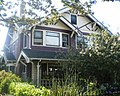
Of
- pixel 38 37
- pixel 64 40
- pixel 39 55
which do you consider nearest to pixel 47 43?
pixel 38 37

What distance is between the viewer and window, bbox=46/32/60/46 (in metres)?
24.5

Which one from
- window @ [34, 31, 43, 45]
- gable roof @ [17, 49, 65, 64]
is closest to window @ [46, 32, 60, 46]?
window @ [34, 31, 43, 45]

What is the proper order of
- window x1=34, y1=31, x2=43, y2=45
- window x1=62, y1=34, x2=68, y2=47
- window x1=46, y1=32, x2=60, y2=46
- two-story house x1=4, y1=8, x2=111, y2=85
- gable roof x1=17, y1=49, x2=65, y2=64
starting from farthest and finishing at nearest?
window x1=62, y1=34, x2=68, y2=47 < window x1=46, y1=32, x2=60, y2=46 < window x1=34, y1=31, x2=43, y2=45 < two-story house x1=4, y1=8, x2=111, y2=85 < gable roof x1=17, y1=49, x2=65, y2=64

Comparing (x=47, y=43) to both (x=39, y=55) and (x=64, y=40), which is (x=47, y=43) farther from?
(x=39, y=55)

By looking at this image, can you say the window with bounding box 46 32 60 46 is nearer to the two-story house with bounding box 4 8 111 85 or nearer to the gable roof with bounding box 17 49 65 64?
the two-story house with bounding box 4 8 111 85

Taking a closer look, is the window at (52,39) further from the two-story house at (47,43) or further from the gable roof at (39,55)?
the gable roof at (39,55)

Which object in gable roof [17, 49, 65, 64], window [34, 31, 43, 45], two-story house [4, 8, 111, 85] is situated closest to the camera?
gable roof [17, 49, 65, 64]

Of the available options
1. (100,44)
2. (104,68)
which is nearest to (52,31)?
(100,44)

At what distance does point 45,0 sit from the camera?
12.8m

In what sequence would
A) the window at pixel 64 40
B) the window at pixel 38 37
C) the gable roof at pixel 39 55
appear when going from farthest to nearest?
the window at pixel 64 40, the window at pixel 38 37, the gable roof at pixel 39 55

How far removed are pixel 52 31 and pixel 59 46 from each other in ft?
5.71

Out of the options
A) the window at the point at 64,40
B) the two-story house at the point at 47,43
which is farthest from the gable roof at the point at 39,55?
the window at the point at 64,40

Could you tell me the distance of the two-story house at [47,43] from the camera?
2202 cm

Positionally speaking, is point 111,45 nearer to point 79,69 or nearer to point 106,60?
point 106,60
